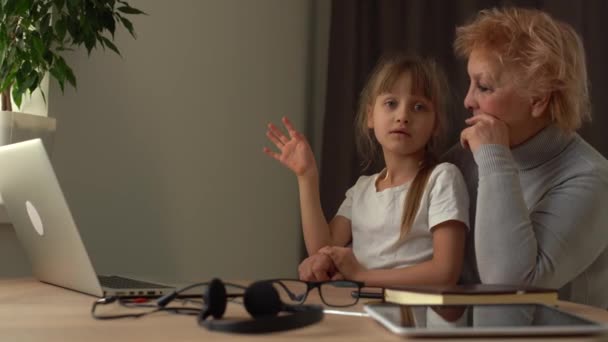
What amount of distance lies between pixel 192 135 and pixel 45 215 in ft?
4.22

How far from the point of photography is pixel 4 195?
1.37 m

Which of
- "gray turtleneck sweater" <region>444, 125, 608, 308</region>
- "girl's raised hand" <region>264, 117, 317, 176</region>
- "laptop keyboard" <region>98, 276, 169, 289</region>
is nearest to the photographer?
"laptop keyboard" <region>98, 276, 169, 289</region>

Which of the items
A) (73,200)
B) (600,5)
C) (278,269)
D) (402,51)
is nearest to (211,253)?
(278,269)

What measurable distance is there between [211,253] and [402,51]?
3.28 feet

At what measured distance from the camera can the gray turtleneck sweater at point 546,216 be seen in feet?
4.34

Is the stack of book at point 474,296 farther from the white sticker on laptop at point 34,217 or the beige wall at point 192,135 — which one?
the beige wall at point 192,135

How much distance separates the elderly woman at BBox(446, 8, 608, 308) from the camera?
1.33 m

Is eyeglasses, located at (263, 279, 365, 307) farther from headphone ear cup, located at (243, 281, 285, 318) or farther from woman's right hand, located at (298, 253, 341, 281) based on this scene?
woman's right hand, located at (298, 253, 341, 281)

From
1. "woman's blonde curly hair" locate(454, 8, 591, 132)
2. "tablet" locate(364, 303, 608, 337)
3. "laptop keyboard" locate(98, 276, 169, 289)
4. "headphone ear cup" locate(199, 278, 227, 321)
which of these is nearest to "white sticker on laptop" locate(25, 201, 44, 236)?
"laptop keyboard" locate(98, 276, 169, 289)

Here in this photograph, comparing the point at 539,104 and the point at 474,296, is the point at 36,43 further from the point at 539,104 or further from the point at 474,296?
the point at 474,296

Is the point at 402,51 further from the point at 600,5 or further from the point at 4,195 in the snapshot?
the point at 4,195

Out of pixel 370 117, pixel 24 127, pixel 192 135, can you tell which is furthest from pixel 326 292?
pixel 192 135

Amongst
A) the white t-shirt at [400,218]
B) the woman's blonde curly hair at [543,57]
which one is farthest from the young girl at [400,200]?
the woman's blonde curly hair at [543,57]

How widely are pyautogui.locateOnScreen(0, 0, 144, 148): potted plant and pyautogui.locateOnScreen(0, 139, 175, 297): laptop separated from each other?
1.65 feet
